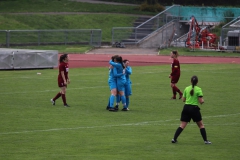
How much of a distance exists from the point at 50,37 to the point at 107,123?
34.7m

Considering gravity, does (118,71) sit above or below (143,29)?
below

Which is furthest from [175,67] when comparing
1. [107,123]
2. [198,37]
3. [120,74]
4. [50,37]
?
[50,37]

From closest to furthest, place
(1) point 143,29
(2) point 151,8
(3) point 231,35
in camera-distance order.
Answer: (3) point 231,35 → (1) point 143,29 → (2) point 151,8

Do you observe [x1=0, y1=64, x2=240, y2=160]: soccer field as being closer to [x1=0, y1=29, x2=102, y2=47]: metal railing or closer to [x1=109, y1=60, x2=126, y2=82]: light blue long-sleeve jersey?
[x1=109, y1=60, x2=126, y2=82]: light blue long-sleeve jersey

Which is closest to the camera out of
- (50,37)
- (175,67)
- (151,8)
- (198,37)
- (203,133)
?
(203,133)

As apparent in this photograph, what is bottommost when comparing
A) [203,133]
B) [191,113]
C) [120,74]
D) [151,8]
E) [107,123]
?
[107,123]

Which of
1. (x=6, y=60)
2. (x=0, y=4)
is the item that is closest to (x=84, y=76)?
(x=6, y=60)

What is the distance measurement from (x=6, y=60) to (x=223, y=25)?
82.1 ft

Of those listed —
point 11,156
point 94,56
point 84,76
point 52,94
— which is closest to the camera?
point 11,156

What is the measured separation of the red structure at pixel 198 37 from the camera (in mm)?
50362

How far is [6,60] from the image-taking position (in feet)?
114

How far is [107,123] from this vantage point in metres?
18.0

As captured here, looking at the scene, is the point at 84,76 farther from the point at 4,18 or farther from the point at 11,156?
the point at 4,18

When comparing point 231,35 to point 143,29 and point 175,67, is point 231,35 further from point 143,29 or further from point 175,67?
point 175,67
